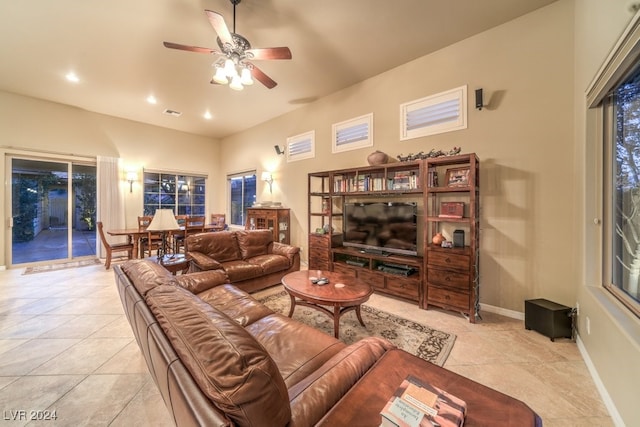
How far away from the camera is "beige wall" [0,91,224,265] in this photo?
4.57m

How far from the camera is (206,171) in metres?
7.23

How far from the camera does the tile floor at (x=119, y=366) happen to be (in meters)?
1.55

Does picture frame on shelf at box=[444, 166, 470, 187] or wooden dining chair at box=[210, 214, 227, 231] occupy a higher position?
picture frame on shelf at box=[444, 166, 470, 187]

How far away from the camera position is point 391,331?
2.50 m

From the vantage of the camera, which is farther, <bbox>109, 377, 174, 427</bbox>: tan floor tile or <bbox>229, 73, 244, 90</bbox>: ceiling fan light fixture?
<bbox>229, 73, 244, 90</bbox>: ceiling fan light fixture

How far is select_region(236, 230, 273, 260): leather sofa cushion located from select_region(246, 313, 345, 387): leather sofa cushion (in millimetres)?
2118

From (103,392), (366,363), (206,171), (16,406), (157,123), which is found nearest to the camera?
(366,363)

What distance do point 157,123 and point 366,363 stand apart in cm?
708

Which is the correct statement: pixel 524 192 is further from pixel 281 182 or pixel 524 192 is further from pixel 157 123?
pixel 157 123

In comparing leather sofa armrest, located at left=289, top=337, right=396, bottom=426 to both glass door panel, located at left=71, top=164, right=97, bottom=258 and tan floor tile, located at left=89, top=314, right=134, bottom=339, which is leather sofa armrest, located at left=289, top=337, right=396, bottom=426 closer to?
tan floor tile, located at left=89, top=314, right=134, bottom=339

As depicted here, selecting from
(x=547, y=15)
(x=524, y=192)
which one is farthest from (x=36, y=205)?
(x=547, y=15)

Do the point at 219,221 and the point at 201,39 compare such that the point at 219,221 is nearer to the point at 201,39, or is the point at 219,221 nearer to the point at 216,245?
the point at 216,245

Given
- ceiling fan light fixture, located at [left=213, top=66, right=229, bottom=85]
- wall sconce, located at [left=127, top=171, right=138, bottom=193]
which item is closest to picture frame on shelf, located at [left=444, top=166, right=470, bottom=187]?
ceiling fan light fixture, located at [left=213, top=66, right=229, bottom=85]

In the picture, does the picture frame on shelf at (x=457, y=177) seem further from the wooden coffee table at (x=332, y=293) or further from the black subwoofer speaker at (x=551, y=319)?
the wooden coffee table at (x=332, y=293)
